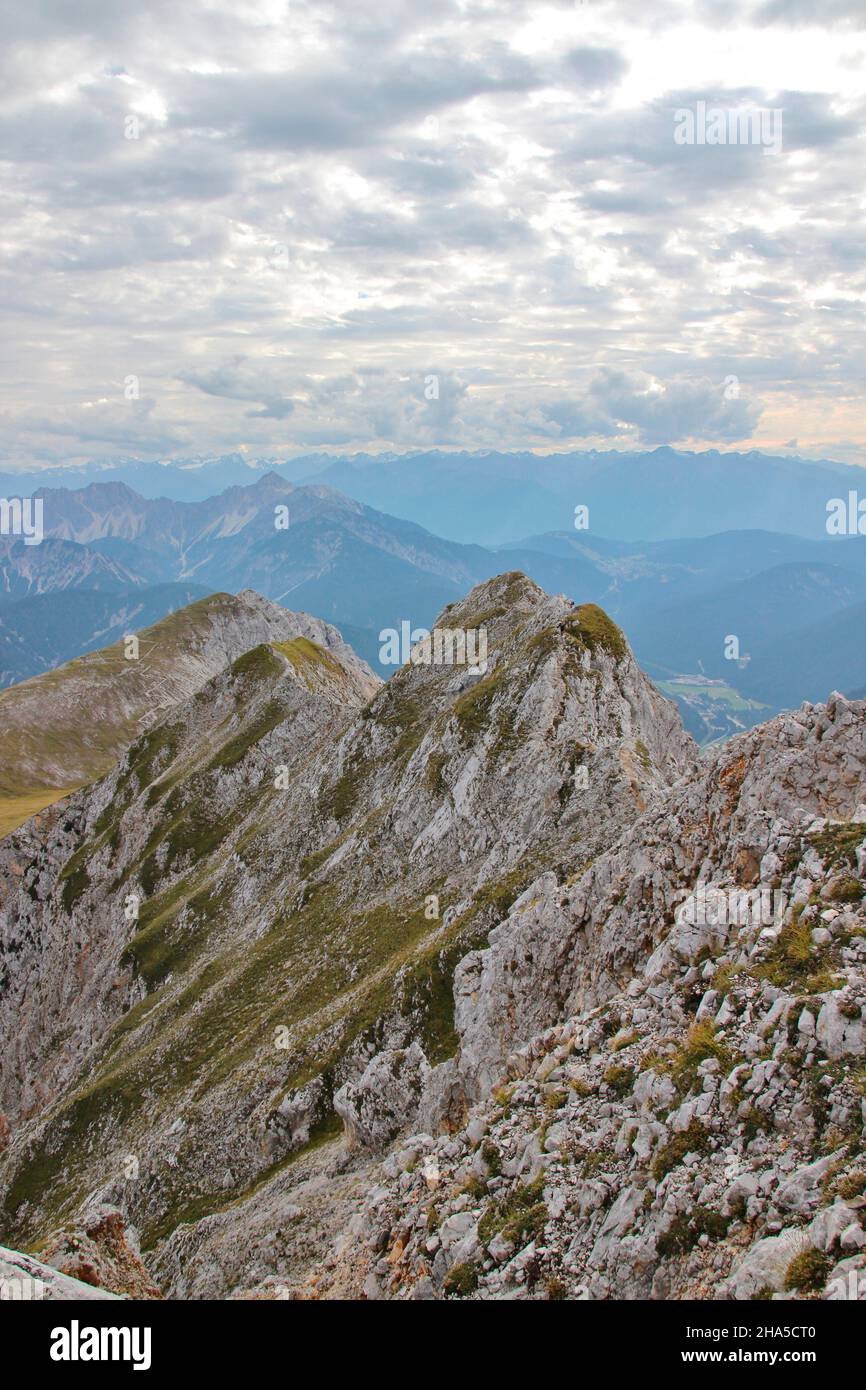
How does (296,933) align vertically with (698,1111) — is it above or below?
below

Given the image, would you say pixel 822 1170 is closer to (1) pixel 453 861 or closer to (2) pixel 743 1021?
(2) pixel 743 1021

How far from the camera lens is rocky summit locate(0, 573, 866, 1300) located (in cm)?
1551

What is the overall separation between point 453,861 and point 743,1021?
1559 inches

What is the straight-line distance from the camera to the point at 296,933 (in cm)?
6075

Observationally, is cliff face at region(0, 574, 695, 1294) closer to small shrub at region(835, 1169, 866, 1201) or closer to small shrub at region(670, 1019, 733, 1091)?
small shrub at region(670, 1019, 733, 1091)

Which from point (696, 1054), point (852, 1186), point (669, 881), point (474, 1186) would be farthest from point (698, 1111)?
point (669, 881)

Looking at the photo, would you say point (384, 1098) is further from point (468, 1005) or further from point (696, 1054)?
point (696, 1054)

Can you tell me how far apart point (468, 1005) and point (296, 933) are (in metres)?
26.1

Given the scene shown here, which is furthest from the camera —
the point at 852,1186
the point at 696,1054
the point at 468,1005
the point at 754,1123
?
the point at 468,1005

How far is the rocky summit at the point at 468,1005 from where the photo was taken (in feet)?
50.9

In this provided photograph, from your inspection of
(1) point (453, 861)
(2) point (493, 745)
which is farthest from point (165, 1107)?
(2) point (493, 745)

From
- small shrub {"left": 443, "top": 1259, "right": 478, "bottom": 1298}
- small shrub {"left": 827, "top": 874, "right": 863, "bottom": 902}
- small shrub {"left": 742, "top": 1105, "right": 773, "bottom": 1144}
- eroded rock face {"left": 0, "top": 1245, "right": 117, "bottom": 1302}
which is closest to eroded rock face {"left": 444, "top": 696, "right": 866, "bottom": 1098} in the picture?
small shrub {"left": 827, "top": 874, "right": 863, "bottom": 902}

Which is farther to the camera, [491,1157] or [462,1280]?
[491,1157]
